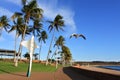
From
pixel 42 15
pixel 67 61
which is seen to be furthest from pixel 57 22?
pixel 67 61

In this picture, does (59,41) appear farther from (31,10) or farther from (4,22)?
(31,10)

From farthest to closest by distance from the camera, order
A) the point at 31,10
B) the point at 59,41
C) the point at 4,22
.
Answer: the point at 59,41 < the point at 4,22 < the point at 31,10

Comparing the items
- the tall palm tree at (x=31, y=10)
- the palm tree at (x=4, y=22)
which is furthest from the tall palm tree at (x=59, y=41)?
the tall palm tree at (x=31, y=10)

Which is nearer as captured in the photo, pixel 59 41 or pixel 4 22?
Result: pixel 4 22

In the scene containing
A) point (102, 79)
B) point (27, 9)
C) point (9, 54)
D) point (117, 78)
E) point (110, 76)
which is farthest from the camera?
point (9, 54)

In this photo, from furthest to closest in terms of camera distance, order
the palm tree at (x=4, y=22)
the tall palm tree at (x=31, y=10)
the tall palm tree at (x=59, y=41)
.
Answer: the tall palm tree at (x=59, y=41) → the palm tree at (x=4, y=22) → the tall palm tree at (x=31, y=10)

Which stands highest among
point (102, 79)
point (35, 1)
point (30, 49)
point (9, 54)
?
point (35, 1)

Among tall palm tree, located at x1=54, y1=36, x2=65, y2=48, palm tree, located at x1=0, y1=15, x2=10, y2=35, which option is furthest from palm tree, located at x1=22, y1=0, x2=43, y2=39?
tall palm tree, located at x1=54, y1=36, x2=65, y2=48

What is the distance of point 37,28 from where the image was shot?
74688mm

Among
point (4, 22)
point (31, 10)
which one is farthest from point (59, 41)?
point (31, 10)

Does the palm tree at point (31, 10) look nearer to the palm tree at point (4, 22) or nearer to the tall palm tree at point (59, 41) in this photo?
the palm tree at point (4, 22)

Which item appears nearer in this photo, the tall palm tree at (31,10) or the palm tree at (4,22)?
the tall palm tree at (31,10)

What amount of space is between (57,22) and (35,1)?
29297 mm

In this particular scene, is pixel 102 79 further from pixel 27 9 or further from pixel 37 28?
pixel 37 28
